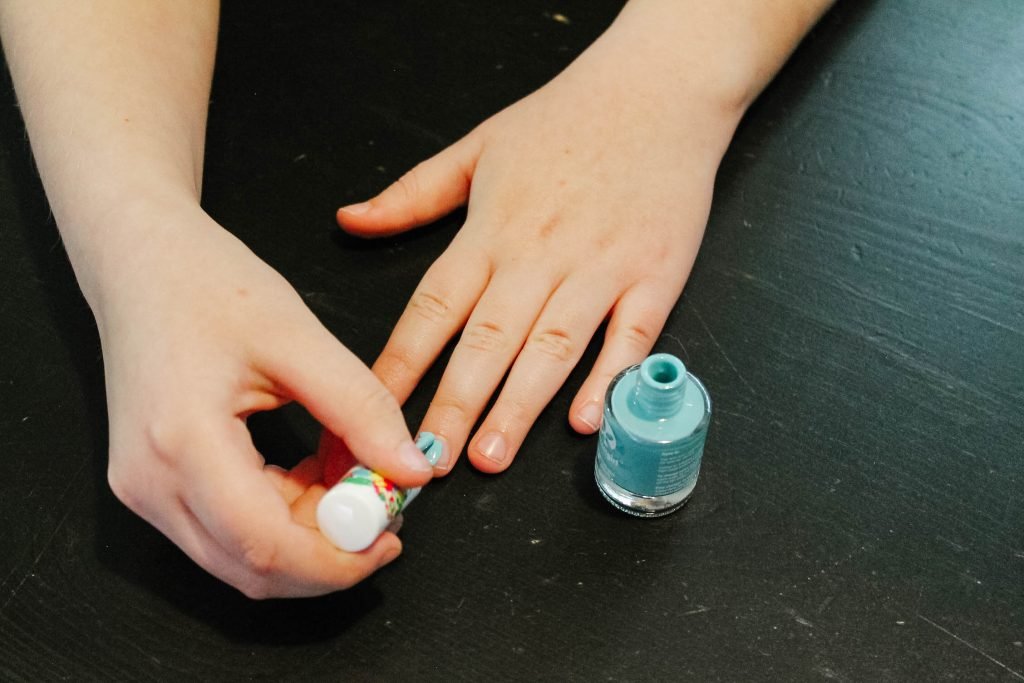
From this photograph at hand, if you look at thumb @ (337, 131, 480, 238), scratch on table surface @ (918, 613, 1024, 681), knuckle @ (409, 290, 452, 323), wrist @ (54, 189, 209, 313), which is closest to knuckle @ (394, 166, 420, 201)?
thumb @ (337, 131, 480, 238)

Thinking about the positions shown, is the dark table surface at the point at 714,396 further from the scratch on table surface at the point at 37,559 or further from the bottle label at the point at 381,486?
the bottle label at the point at 381,486

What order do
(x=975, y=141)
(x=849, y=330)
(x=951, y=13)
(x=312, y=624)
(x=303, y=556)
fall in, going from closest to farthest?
(x=303, y=556) → (x=312, y=624) → (x=849, y=330) → (x=975, y=141) → (x=951, y=13)

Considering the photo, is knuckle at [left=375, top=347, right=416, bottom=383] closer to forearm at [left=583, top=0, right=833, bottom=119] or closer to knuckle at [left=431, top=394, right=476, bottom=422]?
knuckle at [left=431, top=394, right=476, bottom=422]

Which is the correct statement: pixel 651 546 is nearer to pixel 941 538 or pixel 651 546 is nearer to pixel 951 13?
pixel 941 538

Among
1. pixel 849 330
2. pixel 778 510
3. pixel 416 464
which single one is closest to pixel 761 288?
pixel 849 330

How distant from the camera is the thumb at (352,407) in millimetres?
712

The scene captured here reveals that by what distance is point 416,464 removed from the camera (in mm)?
715

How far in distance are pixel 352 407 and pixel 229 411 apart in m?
0.09

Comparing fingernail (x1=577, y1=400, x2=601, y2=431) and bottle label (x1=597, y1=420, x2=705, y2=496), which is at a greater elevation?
bottle label (x1=597, y1=420, x2=705, y2=496)

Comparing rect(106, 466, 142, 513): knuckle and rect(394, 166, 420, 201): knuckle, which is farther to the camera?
rect(394, 166, 420, 201): knuckle

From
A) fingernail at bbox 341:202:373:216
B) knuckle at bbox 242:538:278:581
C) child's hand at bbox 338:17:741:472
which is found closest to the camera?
knuckle at bbox 242:538:278:581

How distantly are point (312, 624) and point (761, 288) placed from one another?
1.72 ft

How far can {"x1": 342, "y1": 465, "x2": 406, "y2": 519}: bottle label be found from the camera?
2.31 ft

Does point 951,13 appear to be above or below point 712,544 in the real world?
above
